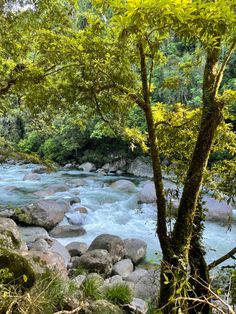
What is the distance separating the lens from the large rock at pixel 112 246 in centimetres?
653

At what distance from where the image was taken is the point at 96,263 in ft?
19.3

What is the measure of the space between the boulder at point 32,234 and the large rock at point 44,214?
9.5 inches

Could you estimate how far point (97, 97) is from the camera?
3.43 m

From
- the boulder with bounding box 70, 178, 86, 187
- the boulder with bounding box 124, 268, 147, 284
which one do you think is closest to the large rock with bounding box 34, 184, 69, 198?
the boulder with bounding box 70, 178, 86, 187

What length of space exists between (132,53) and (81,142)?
54.5ft

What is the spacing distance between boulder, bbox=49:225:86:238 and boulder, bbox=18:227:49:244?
0.86 feet

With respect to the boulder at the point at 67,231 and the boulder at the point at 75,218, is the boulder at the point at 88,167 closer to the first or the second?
the boulder at the point at 75,218

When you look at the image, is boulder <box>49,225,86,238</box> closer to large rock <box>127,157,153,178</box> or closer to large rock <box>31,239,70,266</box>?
large rock <box>31,239,70,266</box>

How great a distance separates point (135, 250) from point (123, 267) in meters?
0.68

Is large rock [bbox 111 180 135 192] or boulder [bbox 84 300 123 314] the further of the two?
large rock [bbox 111 180 135 192]

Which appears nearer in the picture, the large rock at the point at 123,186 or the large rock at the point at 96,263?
the large rock at the point at 96,263

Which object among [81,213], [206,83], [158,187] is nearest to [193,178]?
[158,187]

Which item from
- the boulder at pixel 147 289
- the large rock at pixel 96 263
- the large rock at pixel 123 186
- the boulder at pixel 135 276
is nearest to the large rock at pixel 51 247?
the large rock at pixel 96 263

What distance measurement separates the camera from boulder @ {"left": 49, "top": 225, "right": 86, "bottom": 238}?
8008 millimetres
